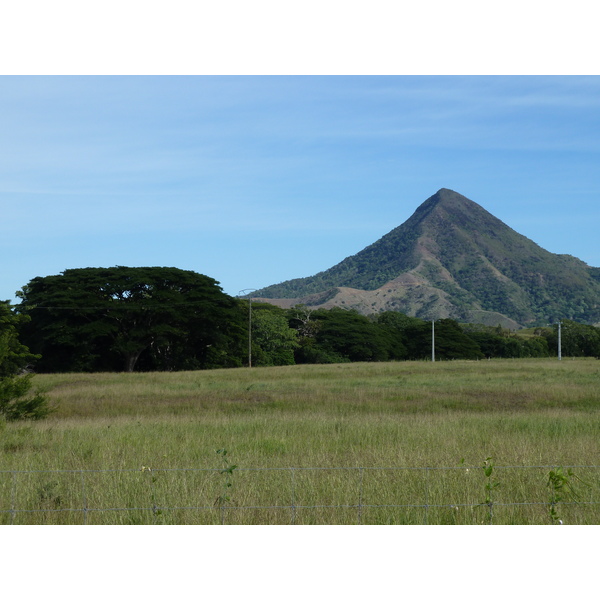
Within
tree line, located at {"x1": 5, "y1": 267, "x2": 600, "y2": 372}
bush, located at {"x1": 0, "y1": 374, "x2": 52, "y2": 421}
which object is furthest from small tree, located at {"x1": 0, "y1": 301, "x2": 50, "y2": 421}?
tree line, located at {"x1": 5, "y1": 267, "x2": 600, "y2": 372}

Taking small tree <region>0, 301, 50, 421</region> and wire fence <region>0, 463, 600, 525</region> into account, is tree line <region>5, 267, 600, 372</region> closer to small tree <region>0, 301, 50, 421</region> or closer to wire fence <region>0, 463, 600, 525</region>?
small tree <region>0, 301, 50, 421</region>

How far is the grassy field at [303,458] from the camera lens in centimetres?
654

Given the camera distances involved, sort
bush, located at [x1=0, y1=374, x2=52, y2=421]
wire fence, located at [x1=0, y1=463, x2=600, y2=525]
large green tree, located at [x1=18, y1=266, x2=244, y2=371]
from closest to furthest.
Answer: wire fence, located at [x1=0, y1=463, x2=600, y2=525]
bush, located at [x1=0, y1=374, x2=52, y2=421]
large green tree, located at [x1=18, y1=266, x2=244, y2=371]

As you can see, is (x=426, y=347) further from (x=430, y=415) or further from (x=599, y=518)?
(x=599, y=518)

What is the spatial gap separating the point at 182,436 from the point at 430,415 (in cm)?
678

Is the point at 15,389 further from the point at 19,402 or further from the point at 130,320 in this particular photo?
the point at 130,320

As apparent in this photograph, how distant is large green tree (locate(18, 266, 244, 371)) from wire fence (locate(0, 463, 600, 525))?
41.3 metres

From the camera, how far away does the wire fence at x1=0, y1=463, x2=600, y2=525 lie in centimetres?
630

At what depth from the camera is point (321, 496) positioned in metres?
7.14

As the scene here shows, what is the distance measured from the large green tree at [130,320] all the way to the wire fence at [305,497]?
41.3m

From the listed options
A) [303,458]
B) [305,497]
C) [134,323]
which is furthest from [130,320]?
[305,497]

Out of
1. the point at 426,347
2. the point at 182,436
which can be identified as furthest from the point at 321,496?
the point at 426,347

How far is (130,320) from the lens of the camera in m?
50.5

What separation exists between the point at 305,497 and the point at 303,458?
2.37 meters
